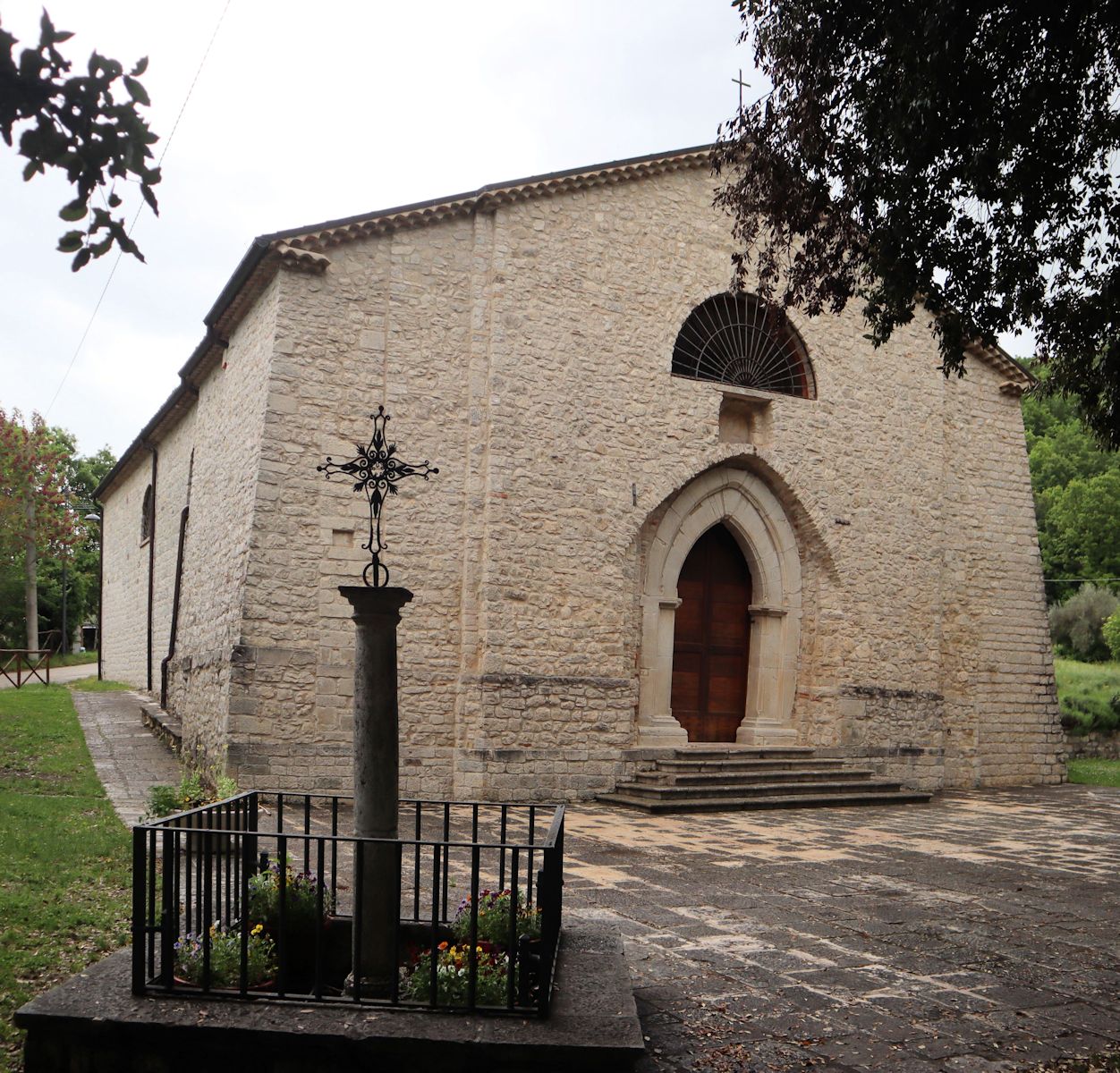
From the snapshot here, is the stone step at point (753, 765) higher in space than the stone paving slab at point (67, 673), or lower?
higher

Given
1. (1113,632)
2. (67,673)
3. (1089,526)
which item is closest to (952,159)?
(1113,632)

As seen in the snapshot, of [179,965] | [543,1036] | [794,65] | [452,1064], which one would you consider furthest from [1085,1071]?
[794,65]

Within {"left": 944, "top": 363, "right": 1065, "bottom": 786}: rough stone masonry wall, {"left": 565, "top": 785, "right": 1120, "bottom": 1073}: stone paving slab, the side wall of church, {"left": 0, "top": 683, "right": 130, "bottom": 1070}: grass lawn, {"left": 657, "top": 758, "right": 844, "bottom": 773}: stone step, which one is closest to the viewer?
{"left": 565, "top": 785, "right": 1120, "bottom": 1073}: stone paving slab

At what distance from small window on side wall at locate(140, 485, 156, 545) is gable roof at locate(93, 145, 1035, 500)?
7.65 meters

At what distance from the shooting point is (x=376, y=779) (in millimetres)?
4219

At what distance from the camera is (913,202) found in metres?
6.62

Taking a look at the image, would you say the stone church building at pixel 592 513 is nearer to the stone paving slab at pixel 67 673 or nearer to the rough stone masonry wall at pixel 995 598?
the rough stone masonry wall at pixel 995 598

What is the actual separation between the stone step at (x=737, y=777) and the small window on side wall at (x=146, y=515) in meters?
13.6

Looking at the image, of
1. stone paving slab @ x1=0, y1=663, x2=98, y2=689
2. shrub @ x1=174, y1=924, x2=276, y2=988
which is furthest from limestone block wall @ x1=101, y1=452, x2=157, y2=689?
shrub @ x1=174, y1=924, x2=276, y2=988

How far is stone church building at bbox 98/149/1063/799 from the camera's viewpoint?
11.7 meters

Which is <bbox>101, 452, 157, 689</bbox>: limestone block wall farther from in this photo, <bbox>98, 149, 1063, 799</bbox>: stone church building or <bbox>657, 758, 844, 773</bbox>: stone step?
<bbox>657, 758, 844, 773</bbox>: stone step

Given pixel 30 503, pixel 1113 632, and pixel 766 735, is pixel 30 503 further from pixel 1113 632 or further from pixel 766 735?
pixel 1113 632

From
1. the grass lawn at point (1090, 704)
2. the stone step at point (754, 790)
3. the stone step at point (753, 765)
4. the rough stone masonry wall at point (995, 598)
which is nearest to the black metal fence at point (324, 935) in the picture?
the stone step at point (754, 790)

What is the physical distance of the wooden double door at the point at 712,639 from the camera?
14477 millimetres
